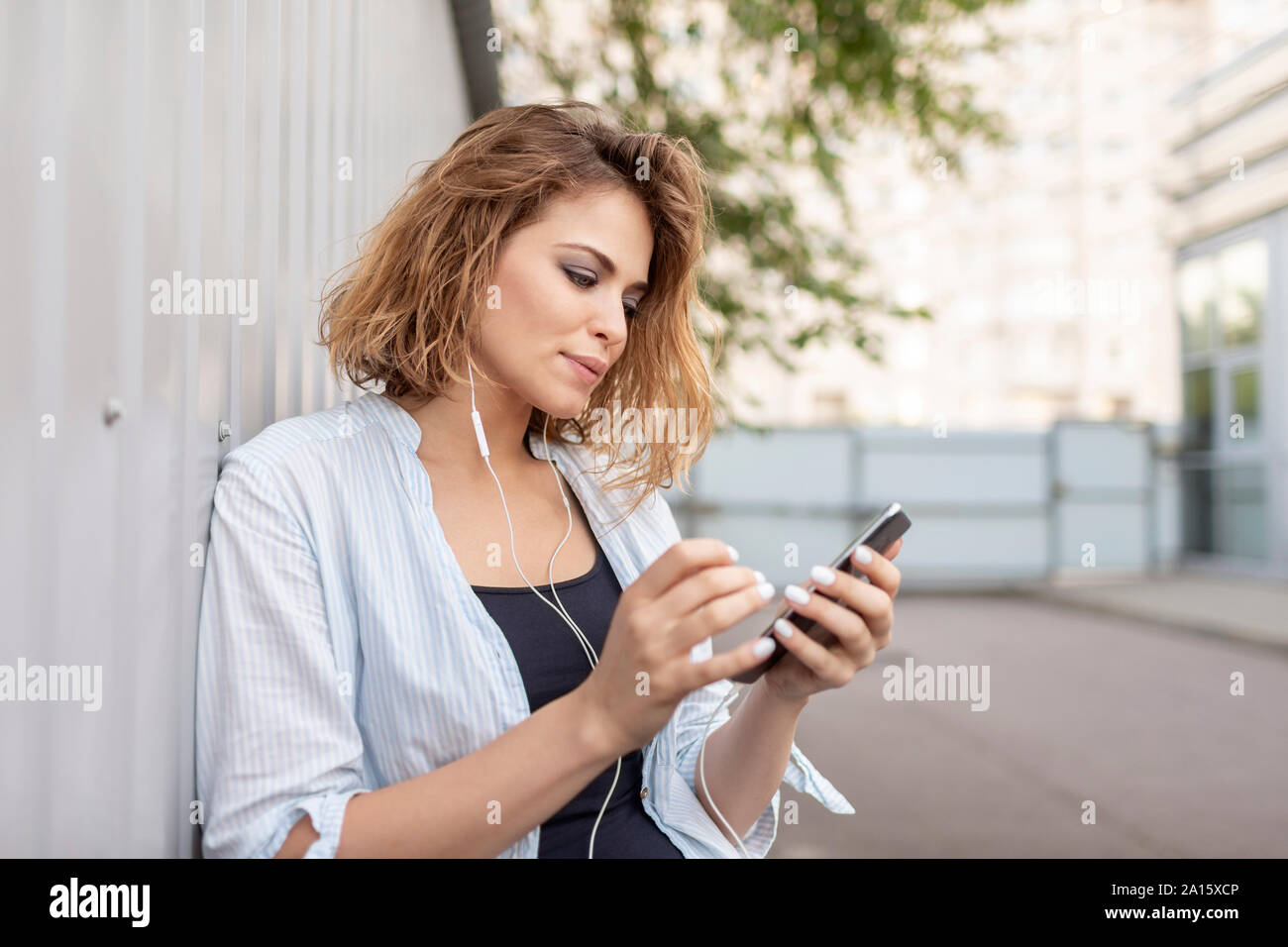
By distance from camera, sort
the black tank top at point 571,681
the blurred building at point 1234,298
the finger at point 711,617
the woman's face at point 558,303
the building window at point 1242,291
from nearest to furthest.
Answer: the finger at point 711,617 < the black tank top at point 571,681 < the woman's face at point 558,303 < the blurred building at point 1234,298 < the building window at point 1242,291

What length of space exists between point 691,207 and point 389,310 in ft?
2.05

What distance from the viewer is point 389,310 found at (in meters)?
1.57

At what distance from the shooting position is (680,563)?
40.9 inches

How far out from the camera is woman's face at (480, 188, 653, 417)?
1.54 m

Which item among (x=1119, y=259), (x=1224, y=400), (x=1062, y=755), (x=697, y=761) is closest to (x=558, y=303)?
(x=697, y=761)

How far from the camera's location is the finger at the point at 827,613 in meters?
1.18

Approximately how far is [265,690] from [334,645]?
0.13 m

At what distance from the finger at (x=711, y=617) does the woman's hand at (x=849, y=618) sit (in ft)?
0.51

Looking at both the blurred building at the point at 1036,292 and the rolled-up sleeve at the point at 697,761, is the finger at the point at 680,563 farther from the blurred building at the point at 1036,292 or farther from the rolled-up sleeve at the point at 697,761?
the blurred building at the point at 1036,292

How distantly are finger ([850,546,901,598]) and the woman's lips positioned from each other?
1.97 feet

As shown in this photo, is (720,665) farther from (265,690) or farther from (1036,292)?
(1036,292)

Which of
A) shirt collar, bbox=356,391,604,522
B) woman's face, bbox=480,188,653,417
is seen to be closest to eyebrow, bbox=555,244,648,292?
woman's face, bbox=480,188,653,417

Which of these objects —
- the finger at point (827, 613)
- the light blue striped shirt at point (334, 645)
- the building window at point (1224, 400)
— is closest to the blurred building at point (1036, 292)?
the building window at point (1224, 400)
